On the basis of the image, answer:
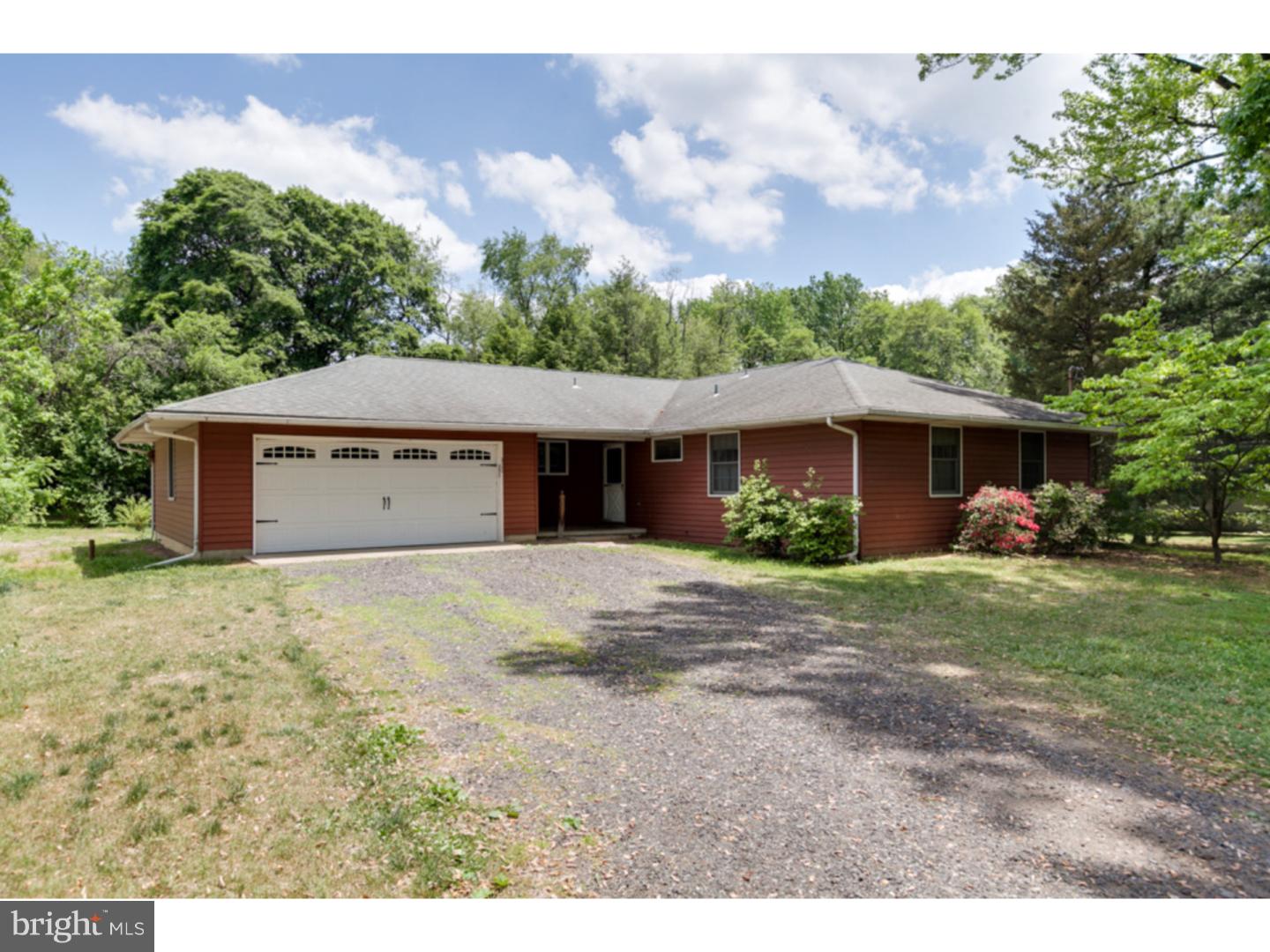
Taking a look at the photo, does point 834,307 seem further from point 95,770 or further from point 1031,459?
point 95,770

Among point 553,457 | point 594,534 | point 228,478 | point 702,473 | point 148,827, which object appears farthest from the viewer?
point 553,457

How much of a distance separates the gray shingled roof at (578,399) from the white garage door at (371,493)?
2.47 feet

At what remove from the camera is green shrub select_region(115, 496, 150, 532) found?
17.4m

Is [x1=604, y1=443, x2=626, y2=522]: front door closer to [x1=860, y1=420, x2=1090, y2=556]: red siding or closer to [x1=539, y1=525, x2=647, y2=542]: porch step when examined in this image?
[x1=539, y1=525, x2=647, y2=542]: porch step

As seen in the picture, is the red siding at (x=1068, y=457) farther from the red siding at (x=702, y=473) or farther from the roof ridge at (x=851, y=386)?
the red siding at (x=702, y=473)

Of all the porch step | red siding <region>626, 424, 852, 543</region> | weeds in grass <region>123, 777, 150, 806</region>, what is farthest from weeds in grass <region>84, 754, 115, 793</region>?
the porch step

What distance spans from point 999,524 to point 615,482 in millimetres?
7980

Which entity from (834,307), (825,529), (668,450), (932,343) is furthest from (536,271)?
(825,529)

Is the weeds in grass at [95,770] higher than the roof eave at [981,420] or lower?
lower

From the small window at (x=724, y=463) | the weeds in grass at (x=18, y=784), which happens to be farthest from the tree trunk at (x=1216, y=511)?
the weeds in grass at (x=18, y=784)

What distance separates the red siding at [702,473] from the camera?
11430 millimetres

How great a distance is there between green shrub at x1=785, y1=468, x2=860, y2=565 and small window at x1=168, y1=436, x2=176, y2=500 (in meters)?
11.2

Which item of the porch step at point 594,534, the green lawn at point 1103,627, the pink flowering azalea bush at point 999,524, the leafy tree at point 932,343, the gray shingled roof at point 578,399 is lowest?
the green lawn at point 1103,627

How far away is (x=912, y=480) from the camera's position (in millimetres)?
11945
